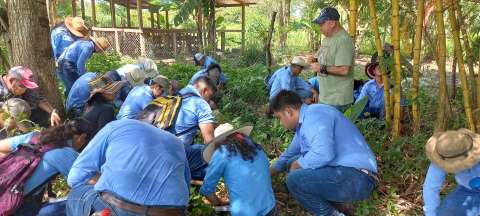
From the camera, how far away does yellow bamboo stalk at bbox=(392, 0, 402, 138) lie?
12.5 feet

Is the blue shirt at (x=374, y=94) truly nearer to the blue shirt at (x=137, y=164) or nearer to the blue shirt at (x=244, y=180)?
the blue shirt at (x=244, y=180)

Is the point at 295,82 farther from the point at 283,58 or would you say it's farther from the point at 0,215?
the point at 283,58

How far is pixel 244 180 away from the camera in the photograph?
9.50ft

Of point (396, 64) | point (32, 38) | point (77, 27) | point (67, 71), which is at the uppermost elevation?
point (77, 27)

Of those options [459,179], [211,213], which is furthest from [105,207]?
[459,179]

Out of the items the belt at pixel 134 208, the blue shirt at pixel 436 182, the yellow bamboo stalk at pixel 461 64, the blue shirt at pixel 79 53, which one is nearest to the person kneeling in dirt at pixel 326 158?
the blue shirt at pixel 436 182

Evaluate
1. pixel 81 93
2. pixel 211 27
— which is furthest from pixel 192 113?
pixel 211 27

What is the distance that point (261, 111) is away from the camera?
6500 millimetres

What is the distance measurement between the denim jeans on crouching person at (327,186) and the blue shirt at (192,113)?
2.87 ft

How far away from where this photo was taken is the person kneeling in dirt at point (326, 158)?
3.01 m

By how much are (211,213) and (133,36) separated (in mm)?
11149

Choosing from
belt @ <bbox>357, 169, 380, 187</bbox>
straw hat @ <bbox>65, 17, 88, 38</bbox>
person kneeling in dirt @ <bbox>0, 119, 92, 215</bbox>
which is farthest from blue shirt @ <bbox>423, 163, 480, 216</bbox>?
straw hat @ <bbox>65, 17, 88, 38</bbox>

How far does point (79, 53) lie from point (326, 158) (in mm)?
3897

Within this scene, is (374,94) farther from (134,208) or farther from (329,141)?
(134,208)
